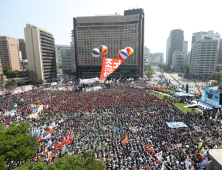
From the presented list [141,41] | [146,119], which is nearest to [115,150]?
[146,119]

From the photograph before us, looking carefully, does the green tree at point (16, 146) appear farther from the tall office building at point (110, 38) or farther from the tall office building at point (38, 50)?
the tall office building at point (110, 38)

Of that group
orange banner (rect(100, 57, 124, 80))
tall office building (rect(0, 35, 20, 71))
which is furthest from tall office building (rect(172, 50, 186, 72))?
tall office building (rect(0, 35, 20, 71))

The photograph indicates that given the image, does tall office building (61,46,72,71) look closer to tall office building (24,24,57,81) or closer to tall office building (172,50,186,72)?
tall office building (24,24,57,81)

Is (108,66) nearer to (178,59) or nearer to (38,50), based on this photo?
(38,50)

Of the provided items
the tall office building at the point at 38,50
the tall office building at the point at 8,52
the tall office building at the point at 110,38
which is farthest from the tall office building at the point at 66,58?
the tall office building at the point at 38,50

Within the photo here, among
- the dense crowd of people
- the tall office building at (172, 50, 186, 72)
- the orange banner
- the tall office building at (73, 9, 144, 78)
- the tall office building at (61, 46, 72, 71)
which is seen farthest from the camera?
the tall office building at (172, 50, 186, 72)

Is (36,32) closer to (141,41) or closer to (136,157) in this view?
(141,41)
